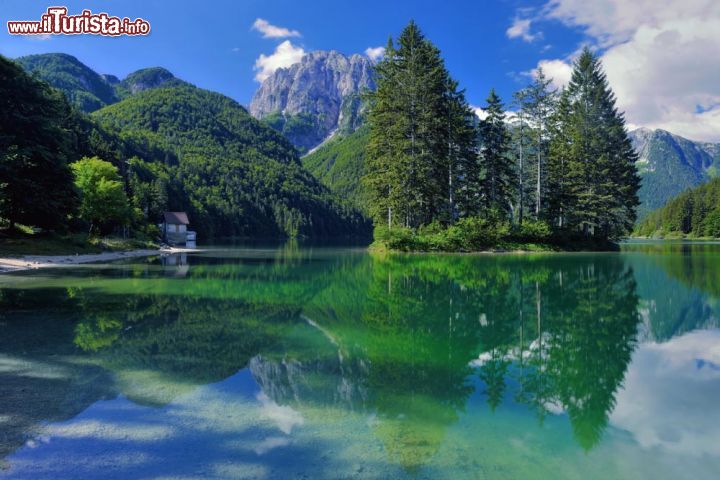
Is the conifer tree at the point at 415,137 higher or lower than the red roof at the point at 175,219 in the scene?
higher

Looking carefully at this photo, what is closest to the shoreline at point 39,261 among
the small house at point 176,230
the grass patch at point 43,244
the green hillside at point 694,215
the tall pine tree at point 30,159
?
the grass patch at point 43,244

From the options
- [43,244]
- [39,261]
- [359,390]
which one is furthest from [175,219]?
[359,390]

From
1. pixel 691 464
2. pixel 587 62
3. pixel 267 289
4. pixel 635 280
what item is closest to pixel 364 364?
pixel 691 464

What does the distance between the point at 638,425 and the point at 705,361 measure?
4094 millimetres

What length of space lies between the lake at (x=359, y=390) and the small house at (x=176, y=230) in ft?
222

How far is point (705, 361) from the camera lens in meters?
Result: 8.11

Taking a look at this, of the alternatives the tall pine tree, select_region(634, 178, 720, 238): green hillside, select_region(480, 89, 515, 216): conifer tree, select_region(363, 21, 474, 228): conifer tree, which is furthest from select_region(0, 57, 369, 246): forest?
select_region(634, 178, 720, 238): green hillside

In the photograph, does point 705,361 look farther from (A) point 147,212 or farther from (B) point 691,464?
(A) point 147,212

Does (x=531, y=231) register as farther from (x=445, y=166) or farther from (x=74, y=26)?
(x=74, y=26)

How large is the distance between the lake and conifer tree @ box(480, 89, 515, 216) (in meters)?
35.4

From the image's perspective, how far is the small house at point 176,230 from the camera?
3051 inches

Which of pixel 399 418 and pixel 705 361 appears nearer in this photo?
pixel 399 418

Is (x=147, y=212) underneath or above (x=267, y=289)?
above

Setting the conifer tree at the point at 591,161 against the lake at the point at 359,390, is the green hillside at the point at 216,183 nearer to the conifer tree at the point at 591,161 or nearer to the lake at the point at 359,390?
the conifer tree at the point at 591,161
